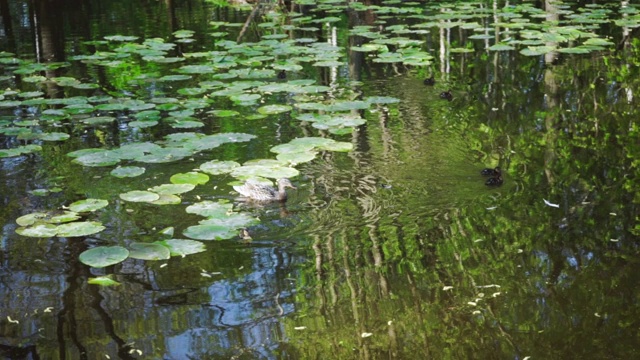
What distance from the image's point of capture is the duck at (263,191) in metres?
5.06

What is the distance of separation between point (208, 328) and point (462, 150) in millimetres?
3070

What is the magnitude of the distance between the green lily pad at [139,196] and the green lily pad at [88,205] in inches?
5.4

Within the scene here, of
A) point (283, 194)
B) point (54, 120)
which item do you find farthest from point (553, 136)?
point (54, 120)

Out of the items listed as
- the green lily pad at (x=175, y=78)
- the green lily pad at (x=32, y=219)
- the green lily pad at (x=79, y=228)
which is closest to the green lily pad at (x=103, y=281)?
the green lily pad at (x=79, y=228)

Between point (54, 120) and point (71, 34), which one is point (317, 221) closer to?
point (54, 120)

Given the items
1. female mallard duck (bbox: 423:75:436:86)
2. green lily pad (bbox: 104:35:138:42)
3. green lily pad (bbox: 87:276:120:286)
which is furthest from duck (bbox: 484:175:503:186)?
green lily pad (bbox: 104:35:138:42)

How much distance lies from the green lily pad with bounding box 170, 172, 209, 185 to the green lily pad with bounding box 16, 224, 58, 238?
967 mm

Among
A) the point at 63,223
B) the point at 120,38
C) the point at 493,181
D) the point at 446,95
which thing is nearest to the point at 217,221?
the point at 63,223

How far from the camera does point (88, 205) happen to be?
5.08 metres

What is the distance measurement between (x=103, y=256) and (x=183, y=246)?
1.42ft

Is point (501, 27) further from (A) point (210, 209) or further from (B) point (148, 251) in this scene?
(B) point (148, 251)

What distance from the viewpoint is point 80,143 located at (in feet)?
21.6

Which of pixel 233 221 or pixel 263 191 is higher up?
pixel 263 191

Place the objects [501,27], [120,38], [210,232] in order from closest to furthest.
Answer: [210,232] → [120,38] → [501,27]
